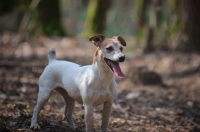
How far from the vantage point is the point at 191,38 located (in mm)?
10594

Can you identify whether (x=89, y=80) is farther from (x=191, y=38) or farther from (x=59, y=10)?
(x=59, y=10)

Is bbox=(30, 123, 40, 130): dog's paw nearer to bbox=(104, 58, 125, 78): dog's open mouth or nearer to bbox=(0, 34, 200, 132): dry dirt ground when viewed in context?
bbox=(0, 34, 200, 132): dry dirt ground

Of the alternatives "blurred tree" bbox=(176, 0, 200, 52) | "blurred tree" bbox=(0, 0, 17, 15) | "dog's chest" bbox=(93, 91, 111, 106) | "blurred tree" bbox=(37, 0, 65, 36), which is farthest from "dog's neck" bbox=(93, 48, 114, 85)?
"blurred tree" bbox=(0, 0, 17, 15)

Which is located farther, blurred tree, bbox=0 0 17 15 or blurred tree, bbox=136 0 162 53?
blurred tree, bbox=0 0 17 15

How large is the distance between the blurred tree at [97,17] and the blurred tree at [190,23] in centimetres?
697

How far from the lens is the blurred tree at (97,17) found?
1722cm

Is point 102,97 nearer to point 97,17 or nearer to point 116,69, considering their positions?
point 116,69

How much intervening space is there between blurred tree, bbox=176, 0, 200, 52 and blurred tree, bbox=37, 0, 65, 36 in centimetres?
761

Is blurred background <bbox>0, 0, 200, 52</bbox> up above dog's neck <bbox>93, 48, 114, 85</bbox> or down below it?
above

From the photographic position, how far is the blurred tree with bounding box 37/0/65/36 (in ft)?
54.2

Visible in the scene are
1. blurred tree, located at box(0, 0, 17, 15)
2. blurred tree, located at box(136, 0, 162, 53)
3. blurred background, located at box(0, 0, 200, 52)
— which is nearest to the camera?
blurred background, located at box(0, 0, 200, 52)

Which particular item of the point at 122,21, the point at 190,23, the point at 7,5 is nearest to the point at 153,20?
the point at 190,23

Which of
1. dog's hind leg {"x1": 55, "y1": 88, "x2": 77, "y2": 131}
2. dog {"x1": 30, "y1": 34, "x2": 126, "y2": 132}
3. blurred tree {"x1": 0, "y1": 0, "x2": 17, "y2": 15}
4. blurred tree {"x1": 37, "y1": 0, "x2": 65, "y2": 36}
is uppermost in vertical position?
blurred tree {"x1": 0, "y1": 0, "x2": 17, "y2": 15}

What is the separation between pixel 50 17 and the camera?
16.8 metres
